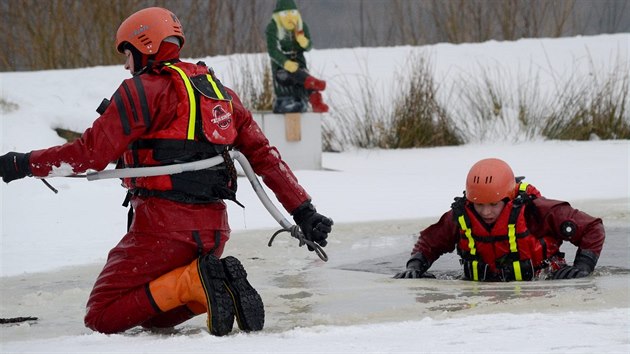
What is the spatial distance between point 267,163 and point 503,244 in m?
1.96

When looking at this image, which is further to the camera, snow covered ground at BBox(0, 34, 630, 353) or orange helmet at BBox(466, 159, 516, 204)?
orange helmet at BBox(466, 159, 516, 204)

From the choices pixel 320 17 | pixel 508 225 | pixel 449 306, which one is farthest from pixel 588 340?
pixel 320 17

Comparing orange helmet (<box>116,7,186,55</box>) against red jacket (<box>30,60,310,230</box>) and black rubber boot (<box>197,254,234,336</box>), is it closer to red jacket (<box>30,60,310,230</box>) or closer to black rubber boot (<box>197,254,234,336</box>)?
red jacket (<box>30,60,310,230</box>)

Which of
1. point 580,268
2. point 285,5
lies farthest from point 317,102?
point 580,268

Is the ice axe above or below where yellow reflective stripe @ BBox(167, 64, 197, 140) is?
below

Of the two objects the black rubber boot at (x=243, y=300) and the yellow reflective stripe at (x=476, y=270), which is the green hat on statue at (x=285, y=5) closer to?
the yellow reflective stripe at (x=476, y=270)

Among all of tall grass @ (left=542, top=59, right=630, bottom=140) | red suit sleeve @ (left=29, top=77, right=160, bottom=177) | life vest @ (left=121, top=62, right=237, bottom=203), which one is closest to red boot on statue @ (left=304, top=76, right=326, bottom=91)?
tall grass @ (left=542, top=59, right=630, bottom=140)

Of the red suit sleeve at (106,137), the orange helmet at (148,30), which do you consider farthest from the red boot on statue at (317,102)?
the red suit sleeve at (106,137)

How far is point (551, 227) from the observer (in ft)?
22.9

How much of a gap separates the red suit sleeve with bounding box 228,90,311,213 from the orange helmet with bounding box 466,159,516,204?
1.65 meters

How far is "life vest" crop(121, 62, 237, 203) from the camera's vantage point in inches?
198

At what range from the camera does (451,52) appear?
1830 centimetres

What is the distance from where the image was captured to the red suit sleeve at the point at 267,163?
17.9 feet

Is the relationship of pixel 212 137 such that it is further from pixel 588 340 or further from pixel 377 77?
pixel 377 77
